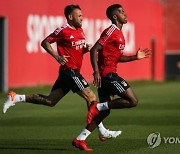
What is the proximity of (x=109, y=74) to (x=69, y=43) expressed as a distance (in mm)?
1023

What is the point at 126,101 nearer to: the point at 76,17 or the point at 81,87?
the point at 81,87

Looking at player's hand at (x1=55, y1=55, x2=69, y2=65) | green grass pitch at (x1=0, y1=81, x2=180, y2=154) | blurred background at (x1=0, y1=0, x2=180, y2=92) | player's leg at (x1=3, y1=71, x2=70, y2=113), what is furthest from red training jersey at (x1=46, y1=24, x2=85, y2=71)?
blurred background at (x1=0, y1=0, x2=180, y2=92)

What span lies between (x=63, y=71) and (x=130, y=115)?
6711 mm

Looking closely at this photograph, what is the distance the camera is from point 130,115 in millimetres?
19172

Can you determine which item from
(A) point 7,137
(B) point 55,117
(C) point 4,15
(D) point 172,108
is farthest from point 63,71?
(C) point 4,15

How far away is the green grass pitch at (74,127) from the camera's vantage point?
12.1 metres

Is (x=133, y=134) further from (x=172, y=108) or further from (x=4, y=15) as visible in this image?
(x=4, y=15)

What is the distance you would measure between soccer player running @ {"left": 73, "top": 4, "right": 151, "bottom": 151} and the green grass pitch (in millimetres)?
543

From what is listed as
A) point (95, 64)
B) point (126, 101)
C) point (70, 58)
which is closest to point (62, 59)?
point (70, 58)

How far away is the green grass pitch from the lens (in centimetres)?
1214

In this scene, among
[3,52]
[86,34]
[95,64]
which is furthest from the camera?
[86,34]

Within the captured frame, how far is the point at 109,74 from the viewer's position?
39.6 ft

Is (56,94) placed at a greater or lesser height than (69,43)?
lesser

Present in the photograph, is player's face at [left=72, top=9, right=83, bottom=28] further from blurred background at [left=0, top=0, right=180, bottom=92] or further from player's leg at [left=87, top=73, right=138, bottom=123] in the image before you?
blurred background at [left=0, top=0, right=180, bottom=92]
